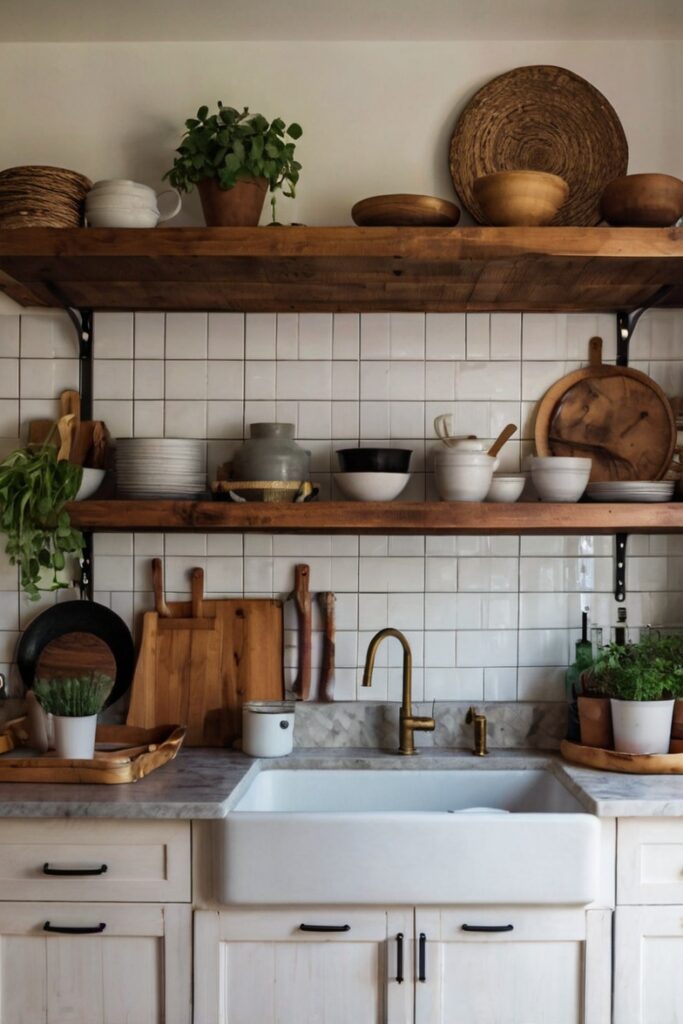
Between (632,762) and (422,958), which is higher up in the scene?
(632,762)

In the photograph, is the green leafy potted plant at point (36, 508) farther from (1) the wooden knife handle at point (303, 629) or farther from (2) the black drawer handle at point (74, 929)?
(2) the black drawer handle at point (74, 929)

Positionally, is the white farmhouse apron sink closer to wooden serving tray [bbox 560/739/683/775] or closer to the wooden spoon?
wooden serving tray [bbox 560/739/683/775]

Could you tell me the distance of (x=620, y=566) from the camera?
2.46 meters

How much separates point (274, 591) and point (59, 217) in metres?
1.02

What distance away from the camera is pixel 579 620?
2.47m

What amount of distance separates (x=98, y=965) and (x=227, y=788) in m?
0.40

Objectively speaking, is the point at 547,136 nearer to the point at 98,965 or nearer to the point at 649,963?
the point at 649,963

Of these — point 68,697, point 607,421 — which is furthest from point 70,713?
point 607,421

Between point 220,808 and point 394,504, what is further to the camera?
point 394,504

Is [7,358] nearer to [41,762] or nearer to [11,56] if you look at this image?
[11,56]

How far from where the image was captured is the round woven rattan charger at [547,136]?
2.41 metres

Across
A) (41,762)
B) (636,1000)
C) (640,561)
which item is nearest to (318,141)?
(640,561)

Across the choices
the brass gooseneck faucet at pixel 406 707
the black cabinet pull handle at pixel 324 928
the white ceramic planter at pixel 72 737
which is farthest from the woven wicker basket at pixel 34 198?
the black cabinet pull handle at pixel 324 928

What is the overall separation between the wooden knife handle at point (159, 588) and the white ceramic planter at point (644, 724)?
1.10 meters
